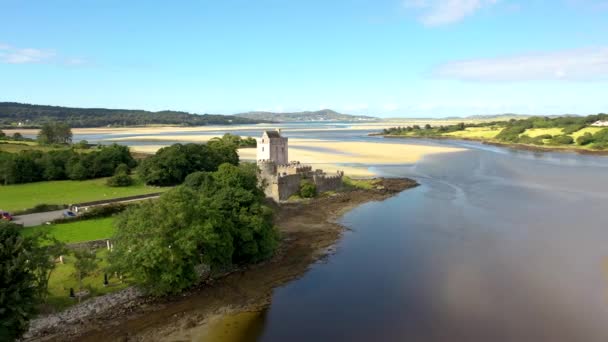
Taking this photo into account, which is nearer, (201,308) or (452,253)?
(201,308)

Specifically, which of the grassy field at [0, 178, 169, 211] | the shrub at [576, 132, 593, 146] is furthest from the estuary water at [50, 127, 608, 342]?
the shrub at [576, 132, 593, 146]

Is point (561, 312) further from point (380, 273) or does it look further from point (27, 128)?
point (27, 128)

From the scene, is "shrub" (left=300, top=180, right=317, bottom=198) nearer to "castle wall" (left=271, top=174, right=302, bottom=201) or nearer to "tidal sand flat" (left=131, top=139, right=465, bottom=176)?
"castle wall" (left=271, top=174, right=302, bottom=201)

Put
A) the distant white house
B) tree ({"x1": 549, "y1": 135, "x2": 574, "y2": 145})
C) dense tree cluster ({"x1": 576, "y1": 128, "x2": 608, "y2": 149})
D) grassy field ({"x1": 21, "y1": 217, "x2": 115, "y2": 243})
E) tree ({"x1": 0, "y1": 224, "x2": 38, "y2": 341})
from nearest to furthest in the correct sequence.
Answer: tree ({"x1": 0, "y1": 224, "x2": 38, "y2": 341}) → grassy field ({"x1": 21, "y1": 217, "x2": 115, "y2": 243}) → dense tree cluster ({"x1": 576, "y1": 128, "x2": 608, "y2": 149}) → tree ({"x1": 549, "y1": 135, "x2": 574, "y2": 145}) → the distant white house

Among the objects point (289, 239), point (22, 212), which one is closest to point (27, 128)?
point (22, 212)

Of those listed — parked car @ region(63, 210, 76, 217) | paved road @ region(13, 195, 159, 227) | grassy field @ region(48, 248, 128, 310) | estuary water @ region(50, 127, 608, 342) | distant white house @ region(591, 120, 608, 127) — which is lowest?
estuary water @ region(50, 127, 608, 342)

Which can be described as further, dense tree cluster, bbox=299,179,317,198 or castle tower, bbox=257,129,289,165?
castle tower, bbox=257,129,289,165

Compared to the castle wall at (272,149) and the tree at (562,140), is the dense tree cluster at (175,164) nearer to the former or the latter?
the castle wall at (272,149)
